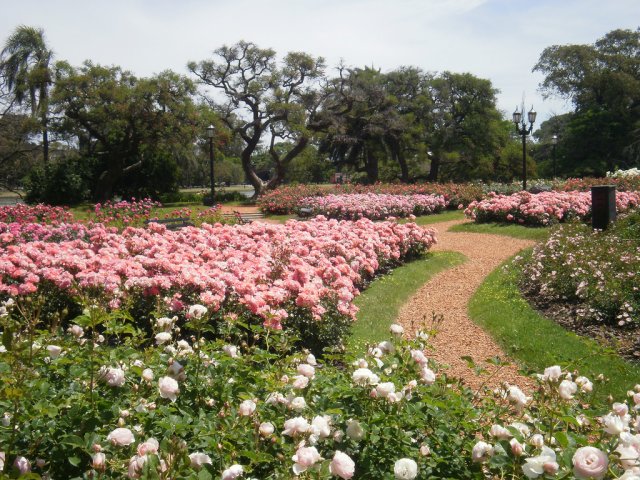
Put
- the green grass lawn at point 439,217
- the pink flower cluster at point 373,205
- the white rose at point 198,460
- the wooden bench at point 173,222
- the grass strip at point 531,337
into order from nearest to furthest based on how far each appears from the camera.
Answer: the white rose at point 198,460
the grass strip at point 531,337
the wooden bench at point 173,222
the green grass lawn at point 439,217
the pink flower cluster at point 373,205

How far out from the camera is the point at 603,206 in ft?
36.7

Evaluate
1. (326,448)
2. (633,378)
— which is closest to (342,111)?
(633,378)

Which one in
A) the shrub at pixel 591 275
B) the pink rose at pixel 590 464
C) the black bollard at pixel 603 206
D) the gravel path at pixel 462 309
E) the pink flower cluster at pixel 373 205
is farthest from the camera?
the pink flower cluster at pixel 373 205

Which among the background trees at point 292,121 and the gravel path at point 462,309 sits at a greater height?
the background trees at point 292,121

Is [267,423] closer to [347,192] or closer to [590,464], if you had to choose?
[590,464]

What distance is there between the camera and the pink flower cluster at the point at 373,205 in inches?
731

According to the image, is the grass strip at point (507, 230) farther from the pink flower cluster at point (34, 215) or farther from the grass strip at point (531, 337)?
the pink flower cluster at point (34, 215)

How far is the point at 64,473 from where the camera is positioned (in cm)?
207

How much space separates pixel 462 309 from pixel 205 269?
3.65 m

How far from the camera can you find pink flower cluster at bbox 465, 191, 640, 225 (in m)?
15.1

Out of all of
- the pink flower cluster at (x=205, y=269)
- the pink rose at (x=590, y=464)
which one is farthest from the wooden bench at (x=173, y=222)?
the pink rose at (x=590, y=464)

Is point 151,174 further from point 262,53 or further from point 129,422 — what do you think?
point 129,422

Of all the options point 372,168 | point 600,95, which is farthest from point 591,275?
point 600,95

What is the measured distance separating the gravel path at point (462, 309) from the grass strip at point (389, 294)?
0.16m
